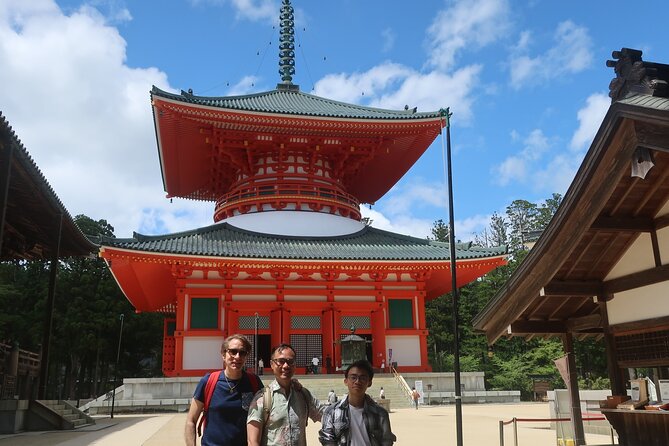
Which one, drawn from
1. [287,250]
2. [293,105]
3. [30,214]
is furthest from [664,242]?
[293,105]

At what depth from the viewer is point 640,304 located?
7.56m

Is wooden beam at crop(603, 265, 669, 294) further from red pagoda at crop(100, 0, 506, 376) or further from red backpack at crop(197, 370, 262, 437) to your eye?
red pagoda at crop(100, 0, 506, 376)

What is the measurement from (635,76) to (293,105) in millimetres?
26172

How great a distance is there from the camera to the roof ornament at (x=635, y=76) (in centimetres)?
563

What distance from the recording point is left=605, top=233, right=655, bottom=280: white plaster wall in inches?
289

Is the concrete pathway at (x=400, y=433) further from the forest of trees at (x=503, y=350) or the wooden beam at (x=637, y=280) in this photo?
the forest of trees at (x=503, y=350)

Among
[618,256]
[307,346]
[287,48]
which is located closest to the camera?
[618,256]

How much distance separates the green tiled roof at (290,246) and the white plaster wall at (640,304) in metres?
15.9

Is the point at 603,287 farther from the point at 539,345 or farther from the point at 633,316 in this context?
the point at 539,345

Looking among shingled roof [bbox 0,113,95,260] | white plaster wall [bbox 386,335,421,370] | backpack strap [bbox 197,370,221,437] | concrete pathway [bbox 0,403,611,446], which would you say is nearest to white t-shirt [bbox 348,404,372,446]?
backpack strap [bbox 197,370,221,437]

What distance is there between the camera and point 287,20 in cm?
3991

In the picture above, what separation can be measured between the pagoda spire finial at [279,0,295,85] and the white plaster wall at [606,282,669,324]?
30.2 metres

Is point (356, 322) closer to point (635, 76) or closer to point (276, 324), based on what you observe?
point (276, 324)

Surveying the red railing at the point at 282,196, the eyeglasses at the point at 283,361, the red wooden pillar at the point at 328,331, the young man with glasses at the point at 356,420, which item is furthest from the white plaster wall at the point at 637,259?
the red railing at the point at 282,196
